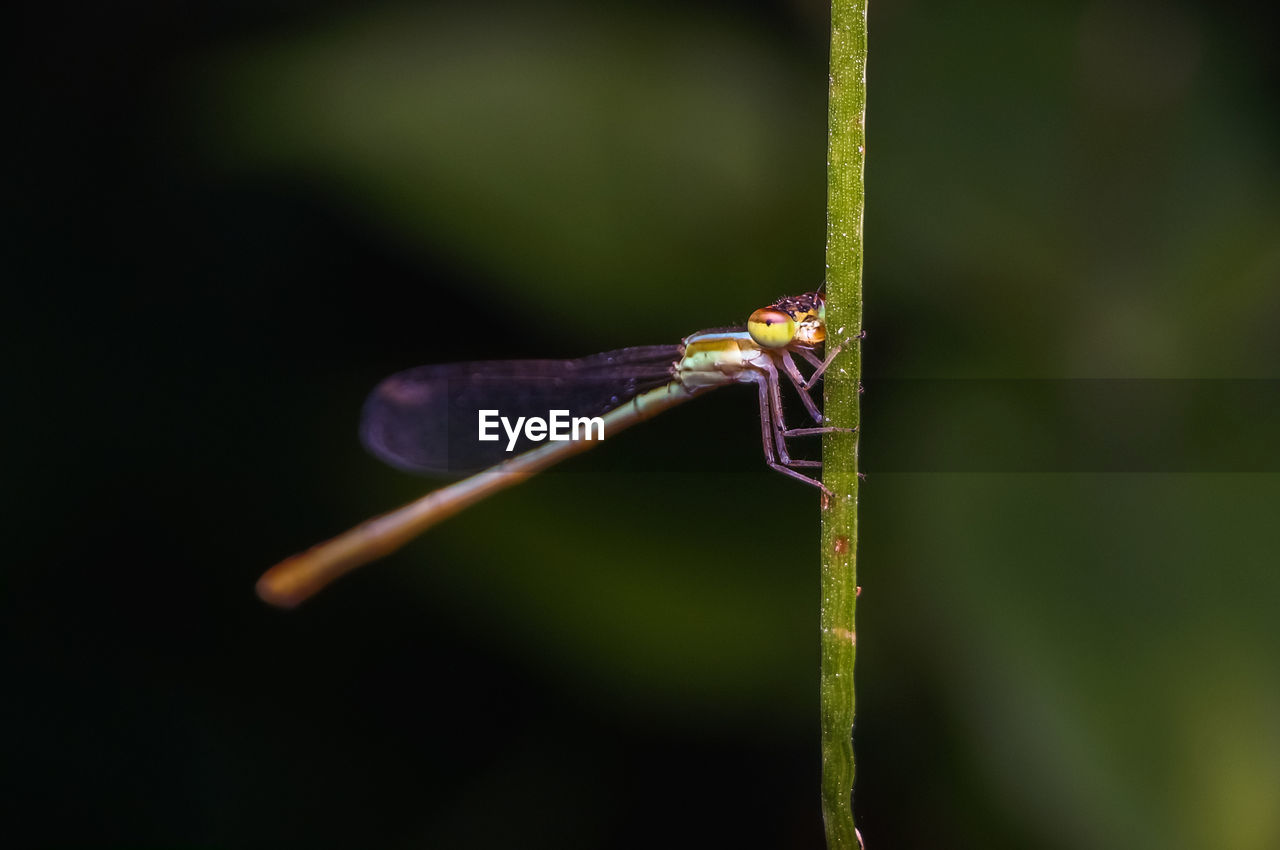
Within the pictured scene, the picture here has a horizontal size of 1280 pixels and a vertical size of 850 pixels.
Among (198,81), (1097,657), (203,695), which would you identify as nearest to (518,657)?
(203,695)

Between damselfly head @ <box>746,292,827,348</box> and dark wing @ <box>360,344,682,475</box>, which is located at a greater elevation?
damselfly head @ <box>746,292,827,348</box>

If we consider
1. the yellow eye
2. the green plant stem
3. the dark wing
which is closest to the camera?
the green plant stem

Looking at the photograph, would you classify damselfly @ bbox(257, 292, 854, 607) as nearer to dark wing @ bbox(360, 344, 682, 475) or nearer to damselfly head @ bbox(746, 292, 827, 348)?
dark wing @ bbox(360, 344, 682, 475)

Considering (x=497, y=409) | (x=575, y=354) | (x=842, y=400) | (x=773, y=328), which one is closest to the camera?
(x=842, y=400)

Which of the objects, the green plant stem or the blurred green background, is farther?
the blurred green background

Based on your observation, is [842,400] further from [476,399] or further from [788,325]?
[476,399]

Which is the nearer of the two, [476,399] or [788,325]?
[788,325]

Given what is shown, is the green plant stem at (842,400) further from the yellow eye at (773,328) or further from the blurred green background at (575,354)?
the blurred green background at (575,354)

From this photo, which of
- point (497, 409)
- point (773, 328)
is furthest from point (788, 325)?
point (497, 409)

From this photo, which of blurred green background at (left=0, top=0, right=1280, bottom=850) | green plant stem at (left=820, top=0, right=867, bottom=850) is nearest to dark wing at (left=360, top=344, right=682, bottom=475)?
blurred green background at (left=0, top=0, right=1280, bottom=850)
